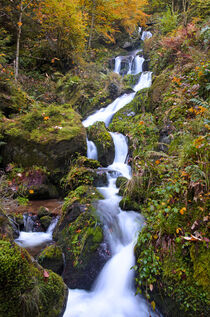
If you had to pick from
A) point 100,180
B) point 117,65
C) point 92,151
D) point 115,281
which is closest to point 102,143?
point 92,151

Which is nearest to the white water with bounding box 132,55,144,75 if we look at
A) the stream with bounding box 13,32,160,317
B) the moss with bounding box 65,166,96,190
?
the moss with bounding box 65,166,96,190

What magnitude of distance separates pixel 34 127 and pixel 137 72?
32.2 feet

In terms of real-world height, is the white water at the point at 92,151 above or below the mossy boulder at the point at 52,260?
above

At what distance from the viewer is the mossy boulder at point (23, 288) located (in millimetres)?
1760

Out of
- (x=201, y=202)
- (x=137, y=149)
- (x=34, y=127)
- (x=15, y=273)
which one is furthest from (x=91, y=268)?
(x=34, y=127)

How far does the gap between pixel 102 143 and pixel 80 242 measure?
446 centimetres

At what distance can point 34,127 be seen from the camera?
6.55 meters

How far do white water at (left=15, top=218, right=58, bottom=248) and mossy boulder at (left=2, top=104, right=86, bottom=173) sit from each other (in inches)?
84.0

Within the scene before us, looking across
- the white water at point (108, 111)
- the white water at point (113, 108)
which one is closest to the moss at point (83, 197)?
the white water at point (113, 108)

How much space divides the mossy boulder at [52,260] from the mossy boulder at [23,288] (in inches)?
44.7

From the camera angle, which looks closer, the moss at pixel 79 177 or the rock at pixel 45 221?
the rock at pixel 45 221

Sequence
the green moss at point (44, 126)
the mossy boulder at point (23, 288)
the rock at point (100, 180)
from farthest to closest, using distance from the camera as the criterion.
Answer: the green moss at point (44, 126), the rock at point (100, 180), the mossy boulder at point (23, 288)

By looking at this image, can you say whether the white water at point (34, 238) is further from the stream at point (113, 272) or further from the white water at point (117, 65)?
the white water at point (117, 65)

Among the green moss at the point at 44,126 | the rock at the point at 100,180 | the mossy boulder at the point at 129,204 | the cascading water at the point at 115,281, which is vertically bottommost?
the cascading water at the point at 115,281
